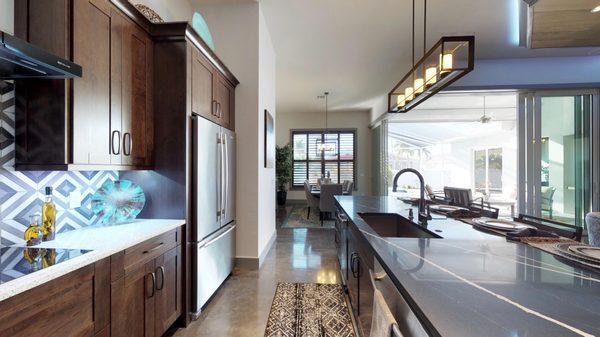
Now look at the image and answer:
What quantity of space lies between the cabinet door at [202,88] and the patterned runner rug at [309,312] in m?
1.87

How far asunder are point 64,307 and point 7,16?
151cm

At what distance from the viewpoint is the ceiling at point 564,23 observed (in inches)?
66.3

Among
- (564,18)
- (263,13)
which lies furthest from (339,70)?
(564,18)

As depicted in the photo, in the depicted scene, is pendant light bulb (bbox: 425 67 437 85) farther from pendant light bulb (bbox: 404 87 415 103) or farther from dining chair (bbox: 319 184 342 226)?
dining chair (bbox: 319 184 342 226)

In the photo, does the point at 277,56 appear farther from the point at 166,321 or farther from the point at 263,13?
the point at 166,321

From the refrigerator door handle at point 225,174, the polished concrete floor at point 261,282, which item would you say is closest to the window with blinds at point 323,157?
the polished concrete floor at point 261,282

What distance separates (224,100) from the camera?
288cm

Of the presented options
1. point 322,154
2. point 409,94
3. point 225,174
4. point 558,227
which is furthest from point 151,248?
point 322,154

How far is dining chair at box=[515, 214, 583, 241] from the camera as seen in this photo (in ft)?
5.18

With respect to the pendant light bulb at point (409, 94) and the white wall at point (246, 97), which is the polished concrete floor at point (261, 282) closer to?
the white wall at point (246, 97)

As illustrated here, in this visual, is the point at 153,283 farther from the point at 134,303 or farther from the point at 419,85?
the point at 419,85

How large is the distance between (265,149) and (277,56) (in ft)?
6.24

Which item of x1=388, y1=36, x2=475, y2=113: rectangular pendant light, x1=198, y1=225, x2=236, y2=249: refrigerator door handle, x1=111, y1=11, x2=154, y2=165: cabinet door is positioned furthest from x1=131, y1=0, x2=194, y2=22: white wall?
x1=388, y1=36, x2=475, y2=113: rectangular pendant light

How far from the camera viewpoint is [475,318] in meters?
0.63
